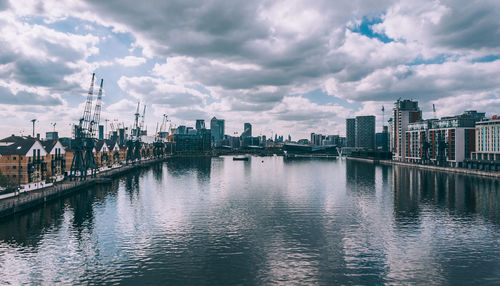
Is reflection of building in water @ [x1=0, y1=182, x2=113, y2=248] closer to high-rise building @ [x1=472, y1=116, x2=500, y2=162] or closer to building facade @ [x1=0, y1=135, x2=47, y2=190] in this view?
building facade @ [x1=0, y1=135, x2=47, y2=190]

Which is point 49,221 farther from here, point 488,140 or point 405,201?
point 488,140

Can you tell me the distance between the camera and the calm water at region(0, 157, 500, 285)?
3906 cm

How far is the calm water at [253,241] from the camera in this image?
3906cm

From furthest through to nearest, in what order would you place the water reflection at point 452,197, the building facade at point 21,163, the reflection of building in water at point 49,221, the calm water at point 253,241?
1. the building facade at point 21,163
2. the water reflection at point 452,197
3. the reflection of building in water at point 49,221
4. the calm water at point 253,241

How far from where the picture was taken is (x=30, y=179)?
95.6 m

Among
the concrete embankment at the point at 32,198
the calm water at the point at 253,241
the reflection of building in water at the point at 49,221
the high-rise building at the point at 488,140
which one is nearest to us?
the calm water at the point at 253,241

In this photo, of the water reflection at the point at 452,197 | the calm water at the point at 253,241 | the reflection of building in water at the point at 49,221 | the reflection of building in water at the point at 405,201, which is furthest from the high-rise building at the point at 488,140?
the reflection of building in water at the point at 49,221

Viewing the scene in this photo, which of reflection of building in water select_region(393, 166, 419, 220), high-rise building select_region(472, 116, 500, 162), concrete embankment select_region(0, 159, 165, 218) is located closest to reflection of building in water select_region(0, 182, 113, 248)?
concrete embankment select_region(0, 159, 165, 218)

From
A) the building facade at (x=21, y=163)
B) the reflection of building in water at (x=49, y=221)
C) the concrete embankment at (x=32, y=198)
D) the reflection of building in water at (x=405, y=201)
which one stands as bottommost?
the reflection of building in water at (x=405, y=201)

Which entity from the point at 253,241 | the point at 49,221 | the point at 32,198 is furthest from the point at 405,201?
A: the point at 32,198

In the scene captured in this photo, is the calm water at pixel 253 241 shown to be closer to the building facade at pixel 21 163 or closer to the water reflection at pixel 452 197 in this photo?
the water reflection at pixel 452 197

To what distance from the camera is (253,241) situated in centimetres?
5178

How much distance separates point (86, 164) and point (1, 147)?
3140 cm

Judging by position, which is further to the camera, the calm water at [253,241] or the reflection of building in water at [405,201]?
the reflection of building in water at [405,201]
